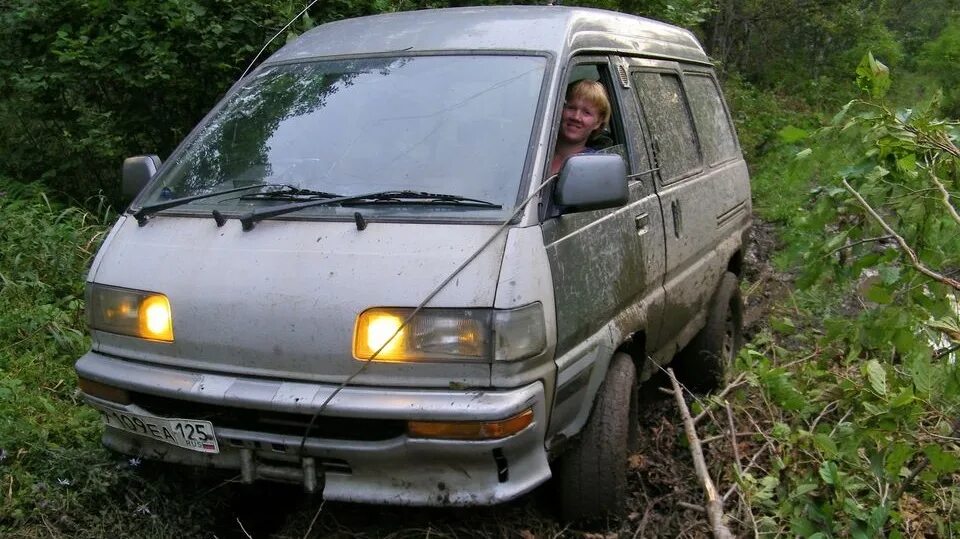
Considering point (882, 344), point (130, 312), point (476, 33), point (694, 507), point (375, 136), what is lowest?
point (694, 507)

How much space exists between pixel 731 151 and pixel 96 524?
14.3 ft

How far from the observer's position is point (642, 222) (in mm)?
3881

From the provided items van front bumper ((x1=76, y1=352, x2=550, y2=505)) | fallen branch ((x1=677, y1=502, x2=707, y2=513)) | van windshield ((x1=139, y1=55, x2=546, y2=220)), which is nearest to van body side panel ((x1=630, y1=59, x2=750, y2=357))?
fallen branch ((x1=677, y1=502, x2=707, y2=513))

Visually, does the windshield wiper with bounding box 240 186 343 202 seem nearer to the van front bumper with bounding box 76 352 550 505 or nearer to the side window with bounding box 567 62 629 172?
the van front bumper with bounding box 76 352 550 505

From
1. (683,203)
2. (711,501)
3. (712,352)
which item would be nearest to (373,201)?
(711,501)

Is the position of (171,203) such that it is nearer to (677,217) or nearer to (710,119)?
(677,217)

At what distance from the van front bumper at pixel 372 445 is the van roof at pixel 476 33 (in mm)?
1520

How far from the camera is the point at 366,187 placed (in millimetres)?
3209

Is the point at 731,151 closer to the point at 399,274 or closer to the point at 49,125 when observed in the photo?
the point at 399,274

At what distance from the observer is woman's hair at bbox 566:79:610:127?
12.5ft

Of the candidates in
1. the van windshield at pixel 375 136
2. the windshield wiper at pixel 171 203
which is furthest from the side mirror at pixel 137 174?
the windshield wiper at pixel 171 203

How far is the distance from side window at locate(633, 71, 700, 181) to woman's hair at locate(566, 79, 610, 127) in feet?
1.39

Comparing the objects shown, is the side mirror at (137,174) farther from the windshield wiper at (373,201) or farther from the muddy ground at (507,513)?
the muddy ground at (507,513)

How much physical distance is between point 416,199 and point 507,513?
1.24 metres
